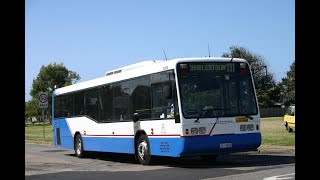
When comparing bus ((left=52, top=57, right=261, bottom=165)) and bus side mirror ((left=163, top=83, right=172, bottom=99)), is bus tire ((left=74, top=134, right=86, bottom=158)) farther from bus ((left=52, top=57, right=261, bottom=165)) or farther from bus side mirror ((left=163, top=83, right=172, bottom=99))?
bus side mirror ((left=163, top=83, right=172, bottom=99))

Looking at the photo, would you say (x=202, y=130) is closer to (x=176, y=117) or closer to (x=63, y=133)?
(x=176, y=117)

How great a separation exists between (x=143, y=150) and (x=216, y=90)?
2.87 meters

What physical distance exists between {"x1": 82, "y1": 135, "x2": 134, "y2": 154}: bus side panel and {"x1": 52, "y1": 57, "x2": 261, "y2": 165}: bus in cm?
3

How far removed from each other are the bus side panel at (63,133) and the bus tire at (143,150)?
6694 millimetres

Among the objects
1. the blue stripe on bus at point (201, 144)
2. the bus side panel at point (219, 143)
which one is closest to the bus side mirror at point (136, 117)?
the blue stripe on bus at point (201, 144)

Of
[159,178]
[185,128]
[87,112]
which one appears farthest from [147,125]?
[87,112]

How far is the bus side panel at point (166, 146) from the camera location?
41.2 ft

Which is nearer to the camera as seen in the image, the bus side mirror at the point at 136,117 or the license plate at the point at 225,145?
the license plate at the point at 225,145

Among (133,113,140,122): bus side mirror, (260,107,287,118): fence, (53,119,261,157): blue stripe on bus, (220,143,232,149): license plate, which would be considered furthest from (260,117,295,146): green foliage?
(260,107,287,118): fence

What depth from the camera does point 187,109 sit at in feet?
41.9

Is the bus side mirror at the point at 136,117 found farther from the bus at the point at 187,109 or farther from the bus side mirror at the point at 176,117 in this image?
the bus side mirror at the point at 176,117
